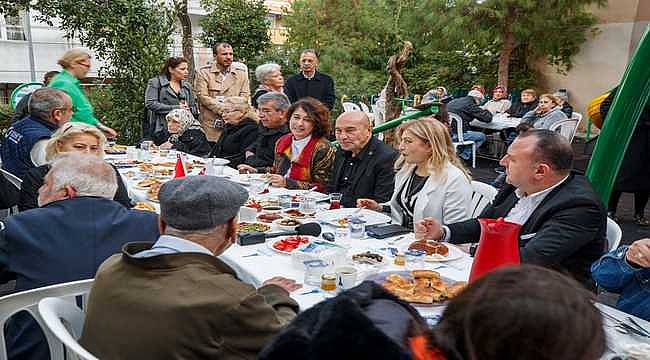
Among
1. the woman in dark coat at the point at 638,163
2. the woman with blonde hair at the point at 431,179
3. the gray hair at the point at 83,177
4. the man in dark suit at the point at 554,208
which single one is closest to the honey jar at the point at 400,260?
the man in dark suit at the point at 554,208

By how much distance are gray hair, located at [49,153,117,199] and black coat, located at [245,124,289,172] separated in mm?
2669

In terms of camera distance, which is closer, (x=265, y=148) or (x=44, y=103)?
(x=44, y=103)

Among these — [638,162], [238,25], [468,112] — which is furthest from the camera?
[238,25]

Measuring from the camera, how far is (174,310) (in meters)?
1.37

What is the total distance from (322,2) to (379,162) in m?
10.4

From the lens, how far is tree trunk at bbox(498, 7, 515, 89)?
43.2 ft

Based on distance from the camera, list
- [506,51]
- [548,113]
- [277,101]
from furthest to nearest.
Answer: [506,51], [548,113], [277,101]

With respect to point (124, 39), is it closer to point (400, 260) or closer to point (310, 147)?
point (310, 147)

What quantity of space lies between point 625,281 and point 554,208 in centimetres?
47

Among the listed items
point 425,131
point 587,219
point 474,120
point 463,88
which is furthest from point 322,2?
point 587,219

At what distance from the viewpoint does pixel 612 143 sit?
2021 mm

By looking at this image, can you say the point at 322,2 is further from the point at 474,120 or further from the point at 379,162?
the point at 379,162

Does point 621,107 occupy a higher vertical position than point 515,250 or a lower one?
higher

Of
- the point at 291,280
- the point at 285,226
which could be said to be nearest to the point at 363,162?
the point at 285,226
